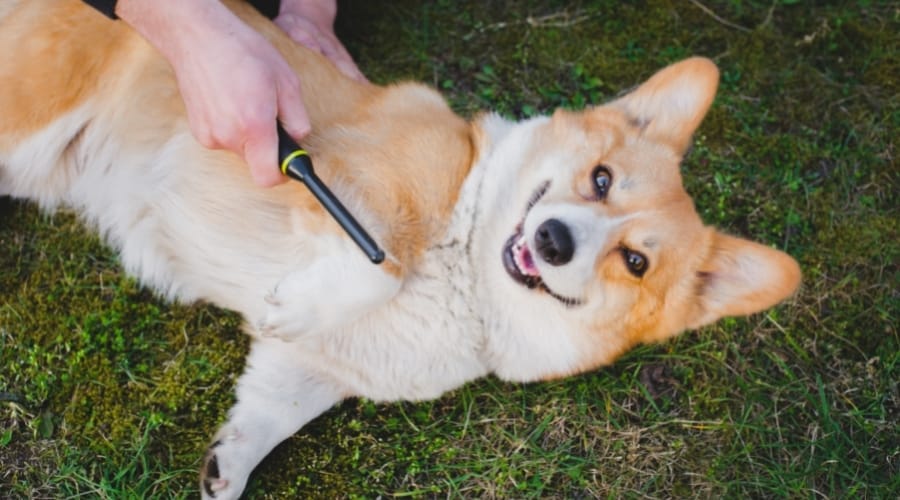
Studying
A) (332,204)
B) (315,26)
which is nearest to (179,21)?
(332,204)

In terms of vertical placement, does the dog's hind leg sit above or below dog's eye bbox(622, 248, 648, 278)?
below

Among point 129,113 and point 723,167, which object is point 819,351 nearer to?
point 723,167

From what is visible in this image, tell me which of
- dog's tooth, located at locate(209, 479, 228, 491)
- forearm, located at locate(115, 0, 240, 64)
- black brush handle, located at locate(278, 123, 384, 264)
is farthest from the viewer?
dog's tooth, located at locate(209, 479, 228, 491)

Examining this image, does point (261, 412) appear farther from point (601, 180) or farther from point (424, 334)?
point (601, 180)

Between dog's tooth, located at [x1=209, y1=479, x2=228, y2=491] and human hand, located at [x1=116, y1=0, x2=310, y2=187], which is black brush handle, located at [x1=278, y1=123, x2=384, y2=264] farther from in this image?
dog's tooth, located at [x1=209, y1=479, x2=228, y2=491]

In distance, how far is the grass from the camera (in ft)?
9.18

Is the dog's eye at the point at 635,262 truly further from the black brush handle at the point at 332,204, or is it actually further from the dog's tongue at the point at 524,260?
the black brush handle at the point at 332,204

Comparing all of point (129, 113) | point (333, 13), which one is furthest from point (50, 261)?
point (333, 13)

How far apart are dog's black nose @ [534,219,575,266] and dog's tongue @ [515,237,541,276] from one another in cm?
13

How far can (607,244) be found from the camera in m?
2.41

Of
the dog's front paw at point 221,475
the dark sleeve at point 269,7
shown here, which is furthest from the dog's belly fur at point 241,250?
the dark sleeve at point 269,7

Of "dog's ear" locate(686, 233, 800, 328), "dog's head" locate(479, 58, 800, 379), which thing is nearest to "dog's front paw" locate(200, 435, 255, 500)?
"dog's head" locate(479, 58, 800, 379)

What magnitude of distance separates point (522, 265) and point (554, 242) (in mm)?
217

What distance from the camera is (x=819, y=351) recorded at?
324 cm
